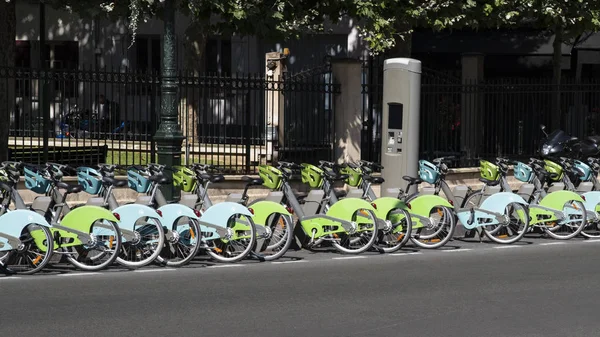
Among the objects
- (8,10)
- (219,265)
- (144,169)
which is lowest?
(219,265)

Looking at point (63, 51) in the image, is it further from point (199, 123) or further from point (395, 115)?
point (395, 115)

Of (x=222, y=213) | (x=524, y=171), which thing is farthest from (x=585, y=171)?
(x=222, y=213)

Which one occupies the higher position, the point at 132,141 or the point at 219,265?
the point at 132,141

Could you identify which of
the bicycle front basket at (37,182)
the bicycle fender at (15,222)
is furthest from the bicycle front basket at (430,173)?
the bicycle fender at (15,222)

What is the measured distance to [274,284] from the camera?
10.2 m

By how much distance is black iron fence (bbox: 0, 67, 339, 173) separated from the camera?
15773 millimetres

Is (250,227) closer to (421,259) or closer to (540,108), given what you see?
(421,259)

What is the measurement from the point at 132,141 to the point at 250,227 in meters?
5.10

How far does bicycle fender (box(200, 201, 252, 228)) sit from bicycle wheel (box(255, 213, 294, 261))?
396mm

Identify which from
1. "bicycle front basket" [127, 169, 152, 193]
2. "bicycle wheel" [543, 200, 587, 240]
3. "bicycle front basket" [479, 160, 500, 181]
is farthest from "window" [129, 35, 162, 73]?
"bicycle wheel" [543, 200, 587, 240]

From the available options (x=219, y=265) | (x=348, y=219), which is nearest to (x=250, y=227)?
(x=219, y=265)

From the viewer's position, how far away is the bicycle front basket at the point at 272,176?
12.9 meters

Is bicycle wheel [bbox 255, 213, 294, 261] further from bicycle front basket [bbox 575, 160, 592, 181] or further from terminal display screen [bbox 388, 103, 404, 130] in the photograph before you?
bicycle front basket [bbox 575, 160, 592, 181]

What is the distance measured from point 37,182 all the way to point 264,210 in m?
2.46
